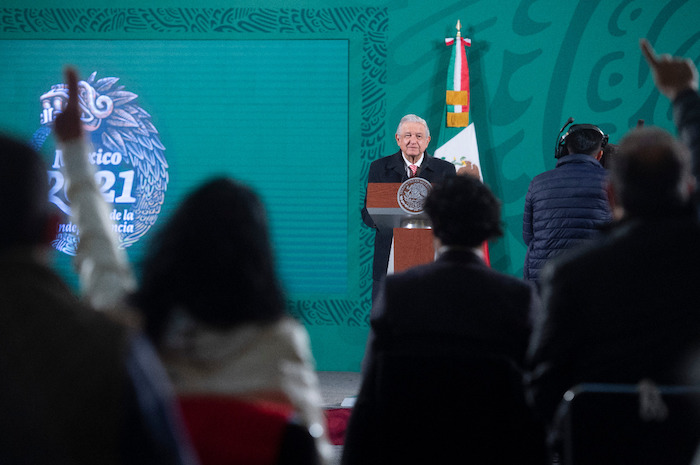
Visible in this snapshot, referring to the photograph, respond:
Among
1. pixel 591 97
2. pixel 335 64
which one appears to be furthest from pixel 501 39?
pixel 335 64

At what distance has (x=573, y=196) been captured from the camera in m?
3.33

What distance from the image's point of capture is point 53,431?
→ 0.61 metres

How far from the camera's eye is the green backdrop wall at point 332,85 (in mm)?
5188

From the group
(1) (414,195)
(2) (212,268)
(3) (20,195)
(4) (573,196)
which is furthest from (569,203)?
(3) (20,195)

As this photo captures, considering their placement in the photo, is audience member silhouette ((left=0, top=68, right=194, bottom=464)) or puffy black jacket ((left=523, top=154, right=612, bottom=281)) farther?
puffy black jacket ((left=523, top=154, right=612, bottom=281))

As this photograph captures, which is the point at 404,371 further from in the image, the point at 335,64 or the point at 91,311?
the point at 335,64

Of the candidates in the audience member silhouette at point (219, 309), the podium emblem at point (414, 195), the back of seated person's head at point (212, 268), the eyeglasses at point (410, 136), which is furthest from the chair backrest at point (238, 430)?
the eyeglasses at point (410, 136)

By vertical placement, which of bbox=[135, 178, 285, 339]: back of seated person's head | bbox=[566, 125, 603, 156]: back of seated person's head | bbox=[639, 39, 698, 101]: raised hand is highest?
bbox=[566, 125, 603, 156]: back of seated person's head

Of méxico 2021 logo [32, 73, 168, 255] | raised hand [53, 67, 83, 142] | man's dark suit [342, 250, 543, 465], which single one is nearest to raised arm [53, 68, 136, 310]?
raised hand [53, 67, 83, 142]

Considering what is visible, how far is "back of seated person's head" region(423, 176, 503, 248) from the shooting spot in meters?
1.64

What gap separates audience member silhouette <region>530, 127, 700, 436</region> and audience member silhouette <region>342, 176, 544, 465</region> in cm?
12

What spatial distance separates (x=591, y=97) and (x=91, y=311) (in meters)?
5.21

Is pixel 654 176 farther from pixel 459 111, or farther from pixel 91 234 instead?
pixel 459 111

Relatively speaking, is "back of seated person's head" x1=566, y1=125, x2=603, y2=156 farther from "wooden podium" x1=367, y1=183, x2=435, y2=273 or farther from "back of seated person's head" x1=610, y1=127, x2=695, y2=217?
"back of seated person's head" x1=610, y1=127, x2=695, y2=217
